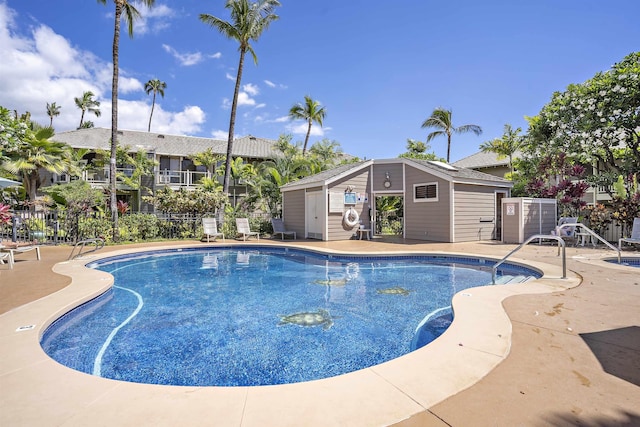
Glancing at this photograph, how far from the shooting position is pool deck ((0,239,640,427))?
80.7 inches

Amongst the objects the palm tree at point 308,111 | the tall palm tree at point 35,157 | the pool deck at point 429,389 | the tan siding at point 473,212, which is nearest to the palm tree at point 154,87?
the palm tree at point 308,111

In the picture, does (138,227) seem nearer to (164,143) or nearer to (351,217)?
(351,217)

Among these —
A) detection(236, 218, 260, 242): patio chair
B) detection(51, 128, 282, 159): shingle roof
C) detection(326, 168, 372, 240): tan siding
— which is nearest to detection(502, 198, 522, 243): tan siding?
detection(326, 168, 372, 240): tan siding

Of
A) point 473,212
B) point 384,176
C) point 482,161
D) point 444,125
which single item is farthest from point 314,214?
point 482,161

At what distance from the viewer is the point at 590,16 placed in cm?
1099

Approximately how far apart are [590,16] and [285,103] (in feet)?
71.9

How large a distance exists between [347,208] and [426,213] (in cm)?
364

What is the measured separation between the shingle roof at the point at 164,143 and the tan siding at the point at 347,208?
983cm

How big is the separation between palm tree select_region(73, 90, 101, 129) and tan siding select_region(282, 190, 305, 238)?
3639 centimetres

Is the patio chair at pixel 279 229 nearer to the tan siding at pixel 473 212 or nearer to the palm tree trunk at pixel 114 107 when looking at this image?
the palm tree trunk at pixel 114 107

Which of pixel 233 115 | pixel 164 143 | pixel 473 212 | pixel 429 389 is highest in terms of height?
pixel 164 143

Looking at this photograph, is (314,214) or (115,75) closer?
(115,75)

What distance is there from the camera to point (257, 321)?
17.1 ft

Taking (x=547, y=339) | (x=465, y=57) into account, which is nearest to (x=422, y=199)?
(x=465, y=57)
